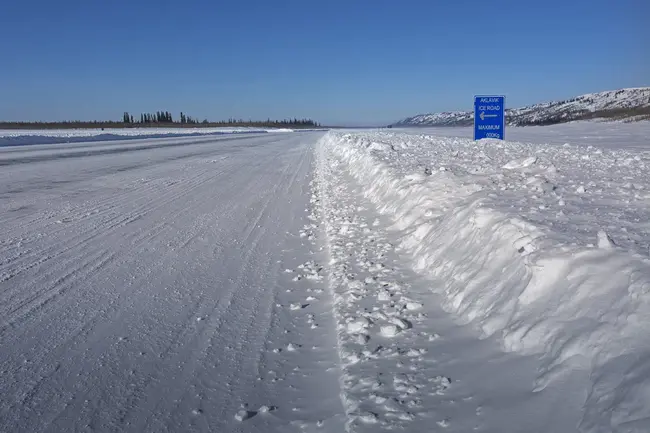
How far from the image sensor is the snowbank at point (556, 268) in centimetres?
278

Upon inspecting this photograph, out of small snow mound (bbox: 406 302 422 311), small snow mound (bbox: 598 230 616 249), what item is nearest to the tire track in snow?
small snow mound (bbox: 406 302 422 311)

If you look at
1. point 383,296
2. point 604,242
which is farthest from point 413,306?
point 604,242

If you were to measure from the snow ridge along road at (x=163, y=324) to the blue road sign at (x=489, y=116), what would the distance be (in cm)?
1740

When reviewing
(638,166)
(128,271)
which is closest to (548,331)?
(128,271)

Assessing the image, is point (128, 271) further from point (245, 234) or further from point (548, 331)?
point (548, 331)

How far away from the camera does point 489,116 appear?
2436 cm

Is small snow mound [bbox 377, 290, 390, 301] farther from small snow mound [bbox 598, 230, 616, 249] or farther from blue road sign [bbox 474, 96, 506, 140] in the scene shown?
blue road sign [bbox 474, 96, 506, 140]

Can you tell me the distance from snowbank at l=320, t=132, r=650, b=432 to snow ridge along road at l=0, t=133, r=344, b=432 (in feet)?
4.70

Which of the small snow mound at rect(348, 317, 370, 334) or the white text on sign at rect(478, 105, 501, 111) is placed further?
the white text on sign at rect(478, 105, 501, 111)

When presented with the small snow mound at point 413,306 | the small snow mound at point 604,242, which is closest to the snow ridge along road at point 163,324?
the small snow mound at point 413,306

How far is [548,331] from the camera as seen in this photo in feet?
11.2

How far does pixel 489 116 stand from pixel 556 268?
22159 mm

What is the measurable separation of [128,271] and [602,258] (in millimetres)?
5100

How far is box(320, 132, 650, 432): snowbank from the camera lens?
278cm
